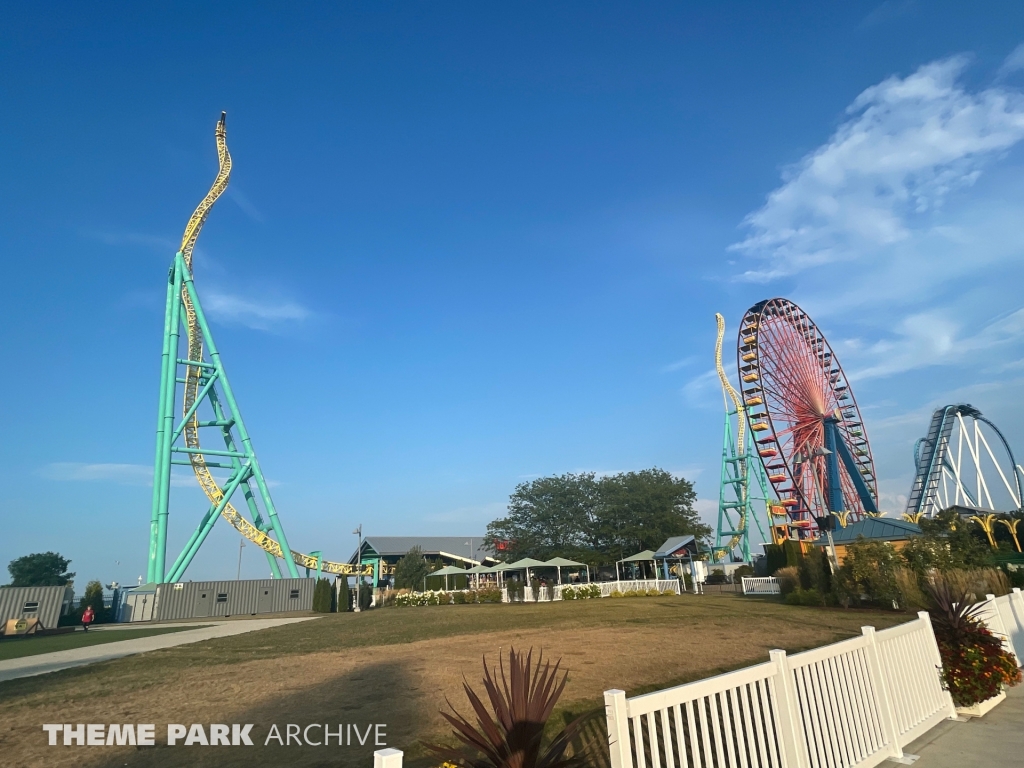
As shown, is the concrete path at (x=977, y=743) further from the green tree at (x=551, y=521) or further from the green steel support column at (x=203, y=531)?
the green tree at (x=551, y=521)

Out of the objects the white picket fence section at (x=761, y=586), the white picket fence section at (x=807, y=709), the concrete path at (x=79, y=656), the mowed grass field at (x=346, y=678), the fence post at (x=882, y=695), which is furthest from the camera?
the white picket fence section at (x=761, y=586)

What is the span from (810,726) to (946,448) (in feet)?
193

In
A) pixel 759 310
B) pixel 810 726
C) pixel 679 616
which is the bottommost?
pixel 679 616

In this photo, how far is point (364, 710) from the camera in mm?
6473

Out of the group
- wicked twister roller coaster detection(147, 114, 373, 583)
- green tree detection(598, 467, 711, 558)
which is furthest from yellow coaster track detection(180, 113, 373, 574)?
green tree detection(598, 467, 711, 558)

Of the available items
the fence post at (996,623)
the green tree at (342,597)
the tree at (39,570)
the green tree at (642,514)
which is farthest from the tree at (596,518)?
the tree at (39,570)

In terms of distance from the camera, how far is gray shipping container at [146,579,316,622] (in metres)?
28.7

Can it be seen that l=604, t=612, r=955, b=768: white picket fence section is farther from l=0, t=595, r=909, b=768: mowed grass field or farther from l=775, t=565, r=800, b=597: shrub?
l=775, t=565, r=800, b=597: shrub

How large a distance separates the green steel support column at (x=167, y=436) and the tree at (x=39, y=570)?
49.0 meters

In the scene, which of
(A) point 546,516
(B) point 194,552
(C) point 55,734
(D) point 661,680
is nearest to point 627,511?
(A) point 546,516

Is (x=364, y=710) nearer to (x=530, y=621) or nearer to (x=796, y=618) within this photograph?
(x=530, y=621)

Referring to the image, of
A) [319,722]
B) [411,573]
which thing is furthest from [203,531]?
[319,722]

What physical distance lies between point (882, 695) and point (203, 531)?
115ft

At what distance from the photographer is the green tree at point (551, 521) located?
4950 centimetres
